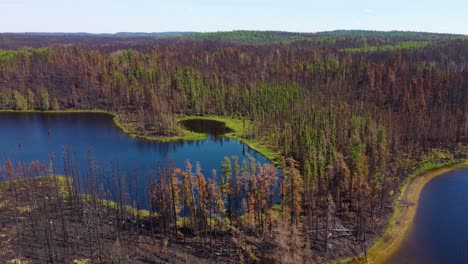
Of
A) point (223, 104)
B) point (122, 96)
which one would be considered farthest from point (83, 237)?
point (122, 96)

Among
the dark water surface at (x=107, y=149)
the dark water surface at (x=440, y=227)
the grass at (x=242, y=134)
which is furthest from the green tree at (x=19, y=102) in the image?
the dark water surface at (x=440, y=227)

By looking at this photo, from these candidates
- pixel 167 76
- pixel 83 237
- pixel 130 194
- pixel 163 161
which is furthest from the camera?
pixel 167 76

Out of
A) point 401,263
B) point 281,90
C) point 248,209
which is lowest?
point 401,263

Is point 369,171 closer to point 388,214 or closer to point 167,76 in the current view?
point 388,214

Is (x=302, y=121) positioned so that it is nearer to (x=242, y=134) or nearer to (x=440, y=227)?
(x=242, y=134)

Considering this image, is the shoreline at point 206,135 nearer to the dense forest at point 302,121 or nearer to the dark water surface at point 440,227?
the dense forest at point 302,121

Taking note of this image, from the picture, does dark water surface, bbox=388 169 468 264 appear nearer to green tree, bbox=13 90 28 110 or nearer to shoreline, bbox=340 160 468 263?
shoreline, bbox=340 160 468 263
